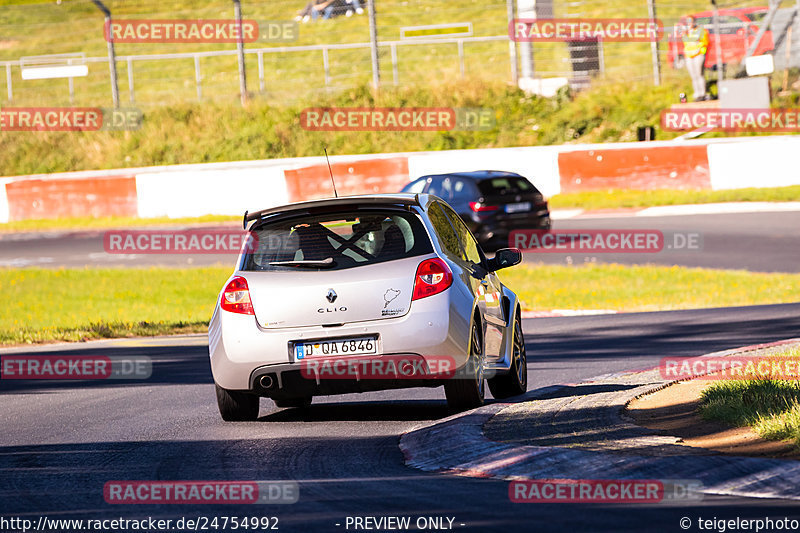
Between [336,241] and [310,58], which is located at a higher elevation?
[310,58]

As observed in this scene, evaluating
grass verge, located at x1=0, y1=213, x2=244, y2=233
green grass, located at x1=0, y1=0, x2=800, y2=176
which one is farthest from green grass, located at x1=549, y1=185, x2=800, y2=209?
grass verge, located at x1=0, y1=213, x2=244, y2=233

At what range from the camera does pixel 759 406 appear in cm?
771

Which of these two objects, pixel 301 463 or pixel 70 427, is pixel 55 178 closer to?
pixel 70 427

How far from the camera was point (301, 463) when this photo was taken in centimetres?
758

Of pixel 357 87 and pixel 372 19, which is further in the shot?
pixel 357 87

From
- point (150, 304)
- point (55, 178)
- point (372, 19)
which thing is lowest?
point (150, 304)

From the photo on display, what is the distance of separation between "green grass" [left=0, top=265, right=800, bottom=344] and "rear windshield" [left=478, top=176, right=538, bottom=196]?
6.12 ft

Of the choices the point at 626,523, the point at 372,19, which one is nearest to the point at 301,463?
the point at 626,523

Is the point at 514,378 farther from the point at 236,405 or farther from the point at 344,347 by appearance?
the point at 236,405

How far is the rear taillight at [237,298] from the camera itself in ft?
29.5

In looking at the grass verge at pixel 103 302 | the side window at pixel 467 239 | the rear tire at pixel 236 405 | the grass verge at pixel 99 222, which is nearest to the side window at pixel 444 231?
the side window at pixel 467 239

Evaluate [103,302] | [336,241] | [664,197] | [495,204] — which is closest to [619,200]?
[664,197]

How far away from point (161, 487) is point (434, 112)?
30452mm

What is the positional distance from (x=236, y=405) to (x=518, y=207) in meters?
16.3
